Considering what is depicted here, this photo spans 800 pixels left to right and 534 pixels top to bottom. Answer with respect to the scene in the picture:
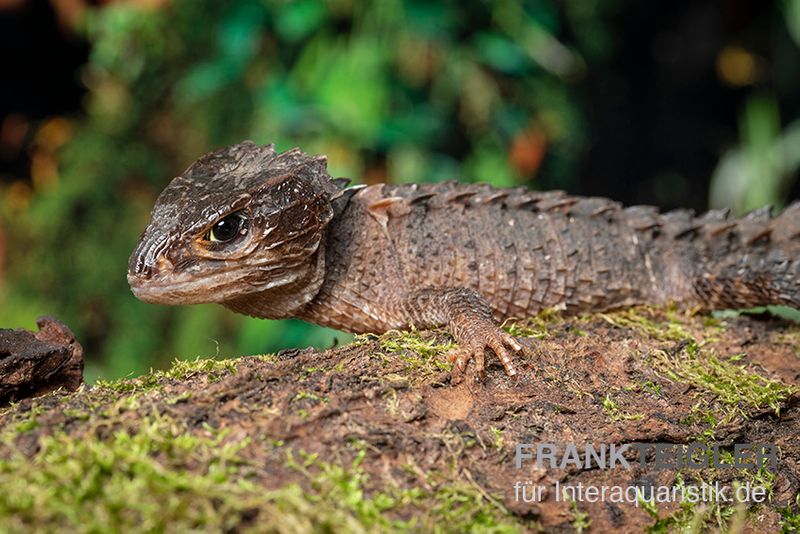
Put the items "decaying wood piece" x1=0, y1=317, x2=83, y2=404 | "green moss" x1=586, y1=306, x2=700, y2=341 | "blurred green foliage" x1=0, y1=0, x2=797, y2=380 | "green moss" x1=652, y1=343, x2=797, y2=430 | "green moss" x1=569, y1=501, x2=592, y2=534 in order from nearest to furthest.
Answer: "green moss" x1=569, y1=501, x2=592, y2=534, "decaying wood piece" x1=0, y1=317, x2=83, y2=404, "green moss" x1=652, y1=343, x2=797, y2=430, "green moss" x1=586, y1=306, x2=700, y2=341, "blurred green foliage" x1=0, y1=0, x2=797, y2=380

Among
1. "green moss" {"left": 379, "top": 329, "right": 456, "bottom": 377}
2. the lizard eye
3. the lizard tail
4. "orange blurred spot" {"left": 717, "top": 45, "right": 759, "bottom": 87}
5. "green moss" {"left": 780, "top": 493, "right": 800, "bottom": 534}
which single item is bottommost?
"green moss" {"left": 780, "top": 493, "right": 800, "bottom": 534}

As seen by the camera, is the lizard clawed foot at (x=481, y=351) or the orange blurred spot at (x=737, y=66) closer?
the lizard clawed foot at (x=481, y=351)

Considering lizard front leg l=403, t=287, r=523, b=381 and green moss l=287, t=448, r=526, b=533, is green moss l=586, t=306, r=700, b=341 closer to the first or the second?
lizard front leg l=403, t=287, r=523, b=381

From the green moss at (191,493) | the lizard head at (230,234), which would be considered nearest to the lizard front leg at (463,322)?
the lizard head at (230,234)

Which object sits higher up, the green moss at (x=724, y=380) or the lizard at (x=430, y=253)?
the lizard at (x=430, y=253)

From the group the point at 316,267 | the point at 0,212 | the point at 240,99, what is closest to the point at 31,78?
the point at 0,212

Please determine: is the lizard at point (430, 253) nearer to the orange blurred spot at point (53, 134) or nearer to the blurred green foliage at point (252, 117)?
the blurred green foliage at point (252, 117)

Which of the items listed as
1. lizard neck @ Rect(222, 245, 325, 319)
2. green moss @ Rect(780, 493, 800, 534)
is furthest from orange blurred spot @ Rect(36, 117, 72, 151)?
green moss @ Rect(780, 493, 800, 534)

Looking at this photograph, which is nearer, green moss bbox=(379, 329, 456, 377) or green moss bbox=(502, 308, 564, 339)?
green moss bbox=(379, 329, 456, 377)
